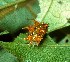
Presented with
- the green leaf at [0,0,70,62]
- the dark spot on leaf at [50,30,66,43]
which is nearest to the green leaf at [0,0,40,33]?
the green leaf at [0,0,70,62]

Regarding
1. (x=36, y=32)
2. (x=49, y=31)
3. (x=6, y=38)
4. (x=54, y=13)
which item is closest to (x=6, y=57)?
(x=6, y=38)

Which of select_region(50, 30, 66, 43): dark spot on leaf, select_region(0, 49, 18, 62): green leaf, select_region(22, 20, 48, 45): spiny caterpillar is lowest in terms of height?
select_region(0, 49, 18, 62): green leaf

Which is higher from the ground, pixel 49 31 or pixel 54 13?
pixel 54 13

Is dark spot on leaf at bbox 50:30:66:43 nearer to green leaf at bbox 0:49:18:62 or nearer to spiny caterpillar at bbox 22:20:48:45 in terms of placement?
spiny caterpillar at bbox 22:20:48:45

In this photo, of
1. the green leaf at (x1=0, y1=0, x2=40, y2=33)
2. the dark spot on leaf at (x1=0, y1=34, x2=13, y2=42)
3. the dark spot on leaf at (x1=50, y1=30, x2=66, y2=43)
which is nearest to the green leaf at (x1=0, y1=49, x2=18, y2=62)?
the dark spot on leaf at (x1=0, y1=34, x2=13, y2=42)

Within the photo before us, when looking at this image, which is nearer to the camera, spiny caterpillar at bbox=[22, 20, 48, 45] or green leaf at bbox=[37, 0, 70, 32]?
spiny caterpillar at bbox=[22, 20, 48, 45]

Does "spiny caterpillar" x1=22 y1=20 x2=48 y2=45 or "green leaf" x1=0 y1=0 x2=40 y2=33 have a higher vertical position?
"green leaf" x1=0 y1=0 x2=40 y2=33

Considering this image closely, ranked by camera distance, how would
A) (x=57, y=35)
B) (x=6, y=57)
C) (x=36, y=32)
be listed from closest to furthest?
(x=6, y=57) → (x=36, y=32) → (x=57, y=35)

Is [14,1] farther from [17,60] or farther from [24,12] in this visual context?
[17,60]

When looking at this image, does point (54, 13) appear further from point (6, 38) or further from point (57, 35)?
point (6, 38)
